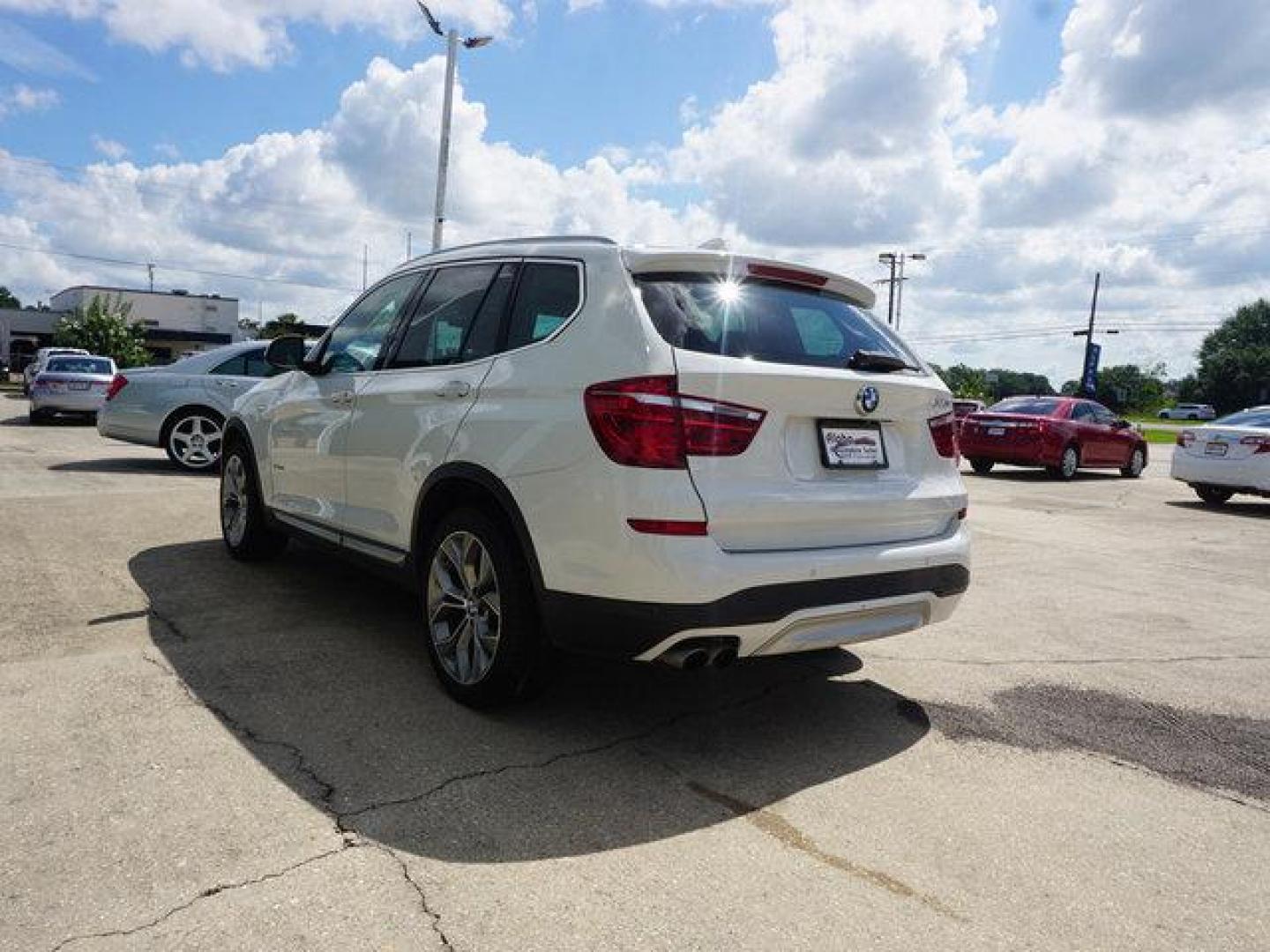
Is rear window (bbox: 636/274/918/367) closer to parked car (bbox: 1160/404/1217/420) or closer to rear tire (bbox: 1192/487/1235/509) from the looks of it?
rear tire (bbox: 1192/487/1235/509)

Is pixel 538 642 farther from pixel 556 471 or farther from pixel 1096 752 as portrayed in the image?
pixel 1096 752

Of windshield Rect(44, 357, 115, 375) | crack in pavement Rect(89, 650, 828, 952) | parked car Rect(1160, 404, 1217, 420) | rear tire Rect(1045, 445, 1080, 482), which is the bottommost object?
crack in pavement Rect(89, 650, 828, 952)

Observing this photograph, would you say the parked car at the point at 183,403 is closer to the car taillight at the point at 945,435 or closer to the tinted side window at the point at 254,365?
the tinted side window at the point at 254,365

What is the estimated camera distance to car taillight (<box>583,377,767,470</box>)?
9.95 ft

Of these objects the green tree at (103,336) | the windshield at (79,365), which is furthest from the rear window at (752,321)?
the green tree at (103,336)

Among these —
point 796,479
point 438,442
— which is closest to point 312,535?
point 438,442

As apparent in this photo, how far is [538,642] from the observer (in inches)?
137

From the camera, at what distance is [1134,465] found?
1875 centimetres

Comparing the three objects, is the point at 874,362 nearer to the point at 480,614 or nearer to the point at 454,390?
the point at 454,390

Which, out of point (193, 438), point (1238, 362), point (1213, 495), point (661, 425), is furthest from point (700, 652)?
point (1238, 362)

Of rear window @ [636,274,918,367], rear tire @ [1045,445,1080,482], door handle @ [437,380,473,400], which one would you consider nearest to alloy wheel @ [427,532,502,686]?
door handle @ [437,380,473,400]

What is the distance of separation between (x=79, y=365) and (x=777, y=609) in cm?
2070

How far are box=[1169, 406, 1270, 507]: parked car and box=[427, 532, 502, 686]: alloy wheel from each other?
41.0 ft

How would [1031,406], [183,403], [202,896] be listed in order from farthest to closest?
[1031,406] → [183,403] → [202,896]
